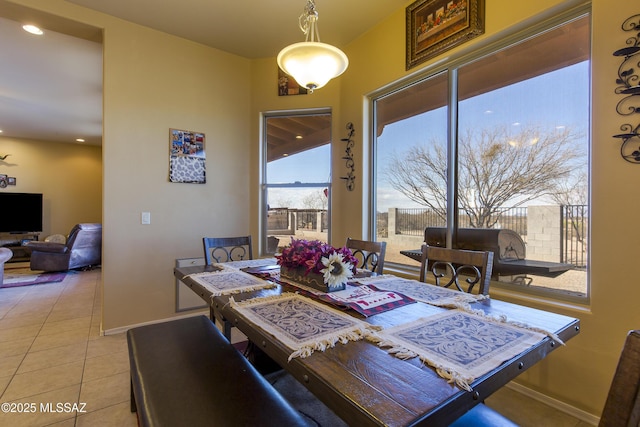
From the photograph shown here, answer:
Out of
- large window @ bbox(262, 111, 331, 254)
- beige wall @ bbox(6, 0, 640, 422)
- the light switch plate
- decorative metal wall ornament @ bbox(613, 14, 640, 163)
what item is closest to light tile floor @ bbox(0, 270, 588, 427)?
beige wall @ bbox(6, 0, 640, 422)

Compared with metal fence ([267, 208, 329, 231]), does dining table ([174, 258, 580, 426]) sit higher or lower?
lower

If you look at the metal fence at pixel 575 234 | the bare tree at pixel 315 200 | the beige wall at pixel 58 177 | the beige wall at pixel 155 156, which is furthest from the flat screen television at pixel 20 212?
the metal fence at pixel 575 234

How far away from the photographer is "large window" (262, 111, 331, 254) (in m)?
3.62

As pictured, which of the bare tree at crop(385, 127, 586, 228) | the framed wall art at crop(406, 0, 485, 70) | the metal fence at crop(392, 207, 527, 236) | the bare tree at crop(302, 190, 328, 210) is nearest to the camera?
the bare tree at crop(385, 127, 586, 228)

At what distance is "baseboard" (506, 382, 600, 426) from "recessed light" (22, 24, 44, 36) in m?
4.98

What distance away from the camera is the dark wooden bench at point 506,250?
2.00 meters

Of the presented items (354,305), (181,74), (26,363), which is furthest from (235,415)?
(181,74)

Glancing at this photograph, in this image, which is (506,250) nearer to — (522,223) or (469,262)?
(522,223)

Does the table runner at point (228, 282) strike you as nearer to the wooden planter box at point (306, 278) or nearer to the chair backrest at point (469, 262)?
the wooden planter box at point (306, 278)

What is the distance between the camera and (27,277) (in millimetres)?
5184

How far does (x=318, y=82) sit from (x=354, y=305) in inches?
51.5

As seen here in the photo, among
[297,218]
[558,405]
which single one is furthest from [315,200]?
[558,405]

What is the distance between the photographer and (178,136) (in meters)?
3.26

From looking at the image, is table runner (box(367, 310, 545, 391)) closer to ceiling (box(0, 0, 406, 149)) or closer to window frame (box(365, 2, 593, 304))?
window frame (box(365, 2, 593, 304))
